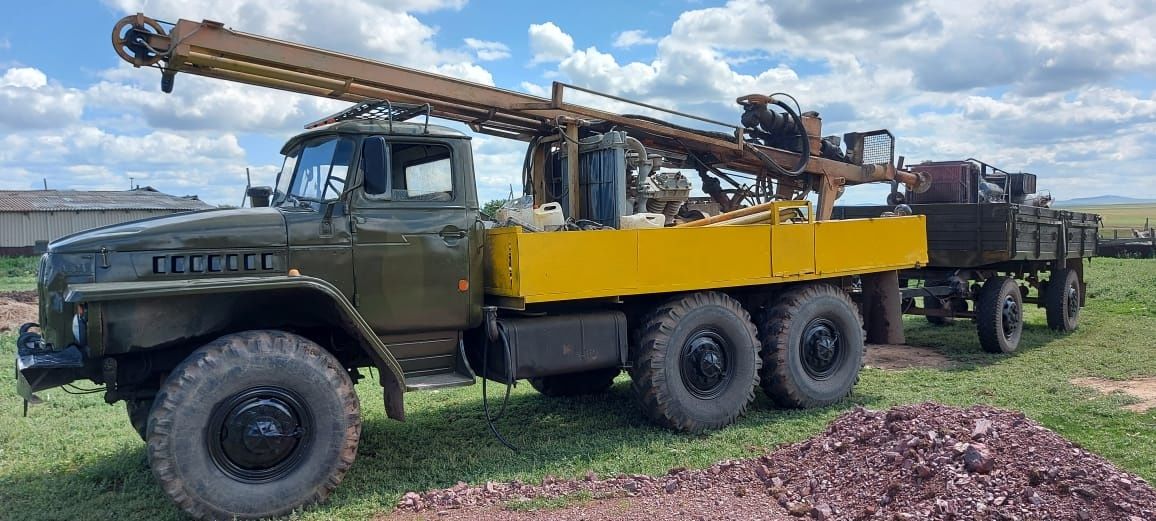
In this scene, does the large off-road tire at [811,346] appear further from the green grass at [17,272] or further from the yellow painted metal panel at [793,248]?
the green grass at [17,272]

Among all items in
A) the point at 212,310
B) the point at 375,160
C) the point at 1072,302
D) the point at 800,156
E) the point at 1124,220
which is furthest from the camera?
the point at 1124,220

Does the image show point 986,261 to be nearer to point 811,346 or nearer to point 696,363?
point 811,346

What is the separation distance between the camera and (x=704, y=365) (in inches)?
264

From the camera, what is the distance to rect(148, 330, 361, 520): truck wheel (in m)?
4.57

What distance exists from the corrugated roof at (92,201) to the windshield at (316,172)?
34.2 m

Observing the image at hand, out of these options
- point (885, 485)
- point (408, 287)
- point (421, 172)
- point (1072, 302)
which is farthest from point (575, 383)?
point (1072, 302)

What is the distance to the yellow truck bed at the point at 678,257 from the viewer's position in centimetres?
592

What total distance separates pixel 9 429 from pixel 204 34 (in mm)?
3972

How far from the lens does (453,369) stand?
602 cm

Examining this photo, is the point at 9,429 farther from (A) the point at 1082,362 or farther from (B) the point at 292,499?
(A) the point at 1082,362

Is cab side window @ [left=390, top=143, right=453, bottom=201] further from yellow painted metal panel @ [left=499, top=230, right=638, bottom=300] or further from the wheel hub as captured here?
the wheel hub

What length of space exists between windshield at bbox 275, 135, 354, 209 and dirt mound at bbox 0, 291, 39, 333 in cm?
1056

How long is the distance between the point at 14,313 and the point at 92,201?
89.1 ft

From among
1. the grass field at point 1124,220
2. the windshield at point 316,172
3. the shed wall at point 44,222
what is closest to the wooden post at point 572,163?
the windshield at point 316,172
